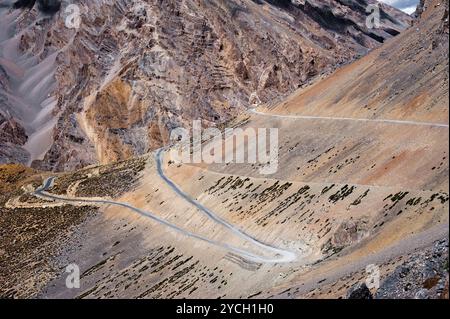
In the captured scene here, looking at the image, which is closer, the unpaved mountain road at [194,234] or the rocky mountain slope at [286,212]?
the rocky mountain slope at [286,212]

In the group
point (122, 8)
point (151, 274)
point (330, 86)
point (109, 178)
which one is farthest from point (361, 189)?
point (122, 8)

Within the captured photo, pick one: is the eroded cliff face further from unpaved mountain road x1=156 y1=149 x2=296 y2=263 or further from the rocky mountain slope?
unpaved mountain road x1=156 y1=149 x2=296 y2=263

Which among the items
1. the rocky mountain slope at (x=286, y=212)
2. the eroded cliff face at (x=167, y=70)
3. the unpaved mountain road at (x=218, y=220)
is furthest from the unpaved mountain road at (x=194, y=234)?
the eroded cliff face at (x=167, y=70)

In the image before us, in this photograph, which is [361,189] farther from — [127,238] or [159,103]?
[159,103]

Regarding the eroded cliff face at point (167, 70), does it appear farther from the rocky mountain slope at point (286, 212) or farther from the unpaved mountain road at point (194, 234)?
the unpaved mountain road at point (194, 234)

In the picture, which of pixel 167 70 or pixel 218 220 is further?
pixel 167 70

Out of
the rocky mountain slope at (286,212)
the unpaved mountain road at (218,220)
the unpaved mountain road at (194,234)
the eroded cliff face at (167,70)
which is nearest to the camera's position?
the rocky mountain slope at (286,212)

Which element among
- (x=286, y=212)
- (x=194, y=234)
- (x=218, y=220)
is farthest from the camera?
(x=218, y=220)

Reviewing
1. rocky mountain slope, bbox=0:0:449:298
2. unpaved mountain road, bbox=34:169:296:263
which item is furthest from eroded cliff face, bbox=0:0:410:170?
unpaved mountain road, bbox=34:169:296:263

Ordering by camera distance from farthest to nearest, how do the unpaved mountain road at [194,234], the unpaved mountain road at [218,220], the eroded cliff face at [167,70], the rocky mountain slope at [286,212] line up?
the eroded cliff face at [167,70] → the unpaved mountain road at [194,234] → the unpaved mountain road at [218,220] → the rocky mountain slope at [286,212]

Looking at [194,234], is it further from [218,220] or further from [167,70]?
[167,70]

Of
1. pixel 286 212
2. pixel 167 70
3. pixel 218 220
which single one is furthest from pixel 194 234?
pixel 167 70
